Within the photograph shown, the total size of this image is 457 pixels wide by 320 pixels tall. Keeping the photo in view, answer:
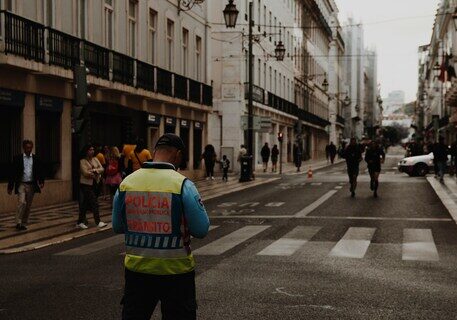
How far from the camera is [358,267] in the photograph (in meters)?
9.72

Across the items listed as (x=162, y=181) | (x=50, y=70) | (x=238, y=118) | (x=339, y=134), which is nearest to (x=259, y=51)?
(x=238, y=118)

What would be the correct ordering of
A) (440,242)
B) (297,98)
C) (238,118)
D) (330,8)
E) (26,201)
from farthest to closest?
(330,8)
(297,98)
(238,118)
(26,201)
(440,242)

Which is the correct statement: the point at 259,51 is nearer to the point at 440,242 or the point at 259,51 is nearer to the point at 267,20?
the point at 267,20

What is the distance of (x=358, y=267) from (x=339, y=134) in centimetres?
10792

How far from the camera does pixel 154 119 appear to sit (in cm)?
3019

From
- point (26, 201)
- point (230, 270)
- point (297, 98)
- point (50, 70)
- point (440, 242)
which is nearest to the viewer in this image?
point (230, 270)

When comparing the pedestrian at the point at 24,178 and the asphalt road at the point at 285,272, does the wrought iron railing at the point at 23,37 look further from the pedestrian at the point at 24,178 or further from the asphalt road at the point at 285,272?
the asphalt road at the point at 285,272

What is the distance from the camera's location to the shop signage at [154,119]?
29656 millimetres

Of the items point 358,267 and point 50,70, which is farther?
point 50,70

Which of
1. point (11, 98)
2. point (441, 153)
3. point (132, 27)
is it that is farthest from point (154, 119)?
point (11, 98)

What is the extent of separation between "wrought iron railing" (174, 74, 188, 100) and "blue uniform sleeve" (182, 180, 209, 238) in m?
27.9

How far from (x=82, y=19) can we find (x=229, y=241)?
13.3 meters

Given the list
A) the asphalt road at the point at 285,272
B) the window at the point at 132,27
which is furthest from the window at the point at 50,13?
the asphalt road at the point at 285,272

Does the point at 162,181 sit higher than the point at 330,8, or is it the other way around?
the point at 330,8
